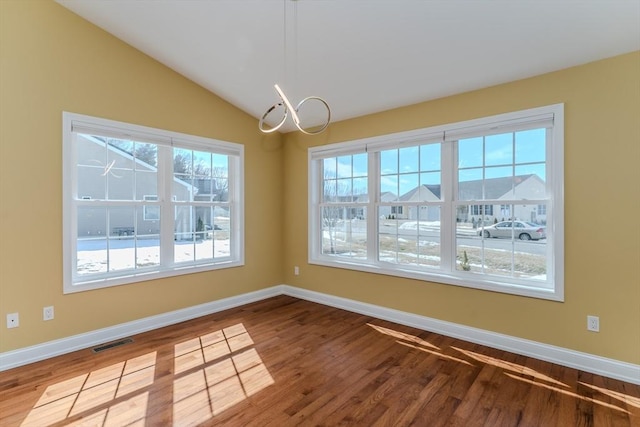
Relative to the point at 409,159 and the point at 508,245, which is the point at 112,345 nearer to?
the point at 409,159

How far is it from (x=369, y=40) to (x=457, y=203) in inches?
73.1

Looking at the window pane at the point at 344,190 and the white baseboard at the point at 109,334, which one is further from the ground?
the window pane at the point at 344,190

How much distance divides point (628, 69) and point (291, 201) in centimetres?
388

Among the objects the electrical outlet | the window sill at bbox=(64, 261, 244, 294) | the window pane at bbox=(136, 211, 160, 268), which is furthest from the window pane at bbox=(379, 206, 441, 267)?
the electrical outlet

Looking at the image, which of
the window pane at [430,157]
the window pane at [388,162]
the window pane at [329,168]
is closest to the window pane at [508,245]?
the window pane at [430,157]

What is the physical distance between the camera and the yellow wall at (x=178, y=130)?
2.55m

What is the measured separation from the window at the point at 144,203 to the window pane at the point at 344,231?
1226mm

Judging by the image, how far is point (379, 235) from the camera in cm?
410

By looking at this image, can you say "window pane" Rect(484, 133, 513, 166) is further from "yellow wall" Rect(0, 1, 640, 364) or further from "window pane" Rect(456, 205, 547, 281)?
"window pane" Rect(456, 205, 547, 281)

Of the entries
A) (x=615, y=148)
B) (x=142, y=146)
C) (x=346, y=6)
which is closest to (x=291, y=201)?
(x=142, y=146)

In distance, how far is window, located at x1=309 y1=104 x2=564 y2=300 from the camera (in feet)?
9.61

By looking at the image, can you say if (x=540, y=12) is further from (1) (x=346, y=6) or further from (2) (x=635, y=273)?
(2) (x=635, y=273)

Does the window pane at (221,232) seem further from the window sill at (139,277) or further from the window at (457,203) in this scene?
the window at (457,203)

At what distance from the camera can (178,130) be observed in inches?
150
